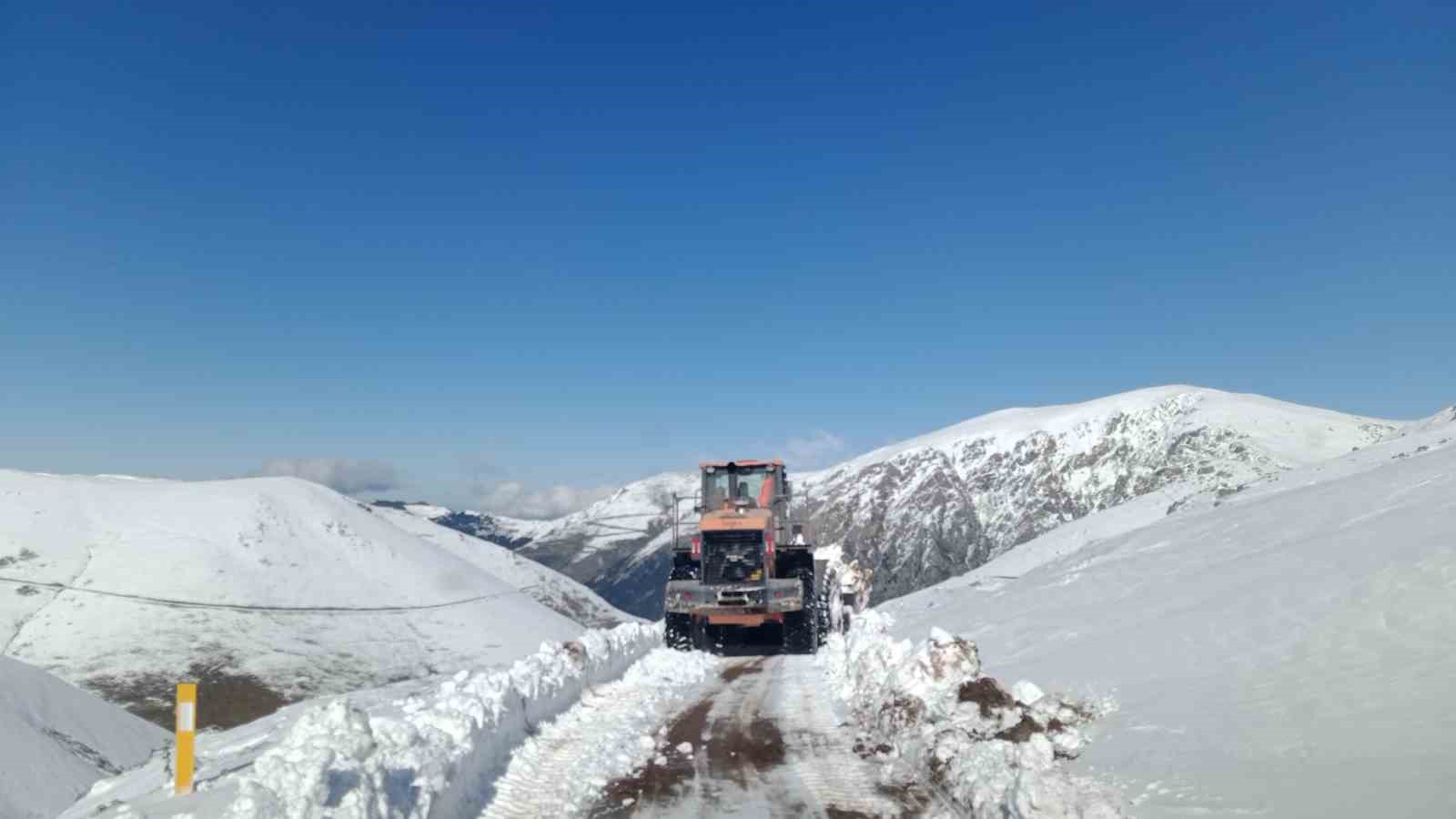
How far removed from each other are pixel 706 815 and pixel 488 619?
161 feet

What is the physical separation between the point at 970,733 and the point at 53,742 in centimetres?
1801

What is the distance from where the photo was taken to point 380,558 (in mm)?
58500

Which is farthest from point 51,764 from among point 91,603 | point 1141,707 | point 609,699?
point 91,603

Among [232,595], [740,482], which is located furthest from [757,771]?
[232,595]

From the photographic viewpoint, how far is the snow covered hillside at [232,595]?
4012 cm

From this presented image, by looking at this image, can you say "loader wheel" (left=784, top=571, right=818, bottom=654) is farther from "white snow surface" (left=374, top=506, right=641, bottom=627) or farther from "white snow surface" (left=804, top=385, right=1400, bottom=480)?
"white snow surface" (left=804, top=385, right=1400, bottom=480)

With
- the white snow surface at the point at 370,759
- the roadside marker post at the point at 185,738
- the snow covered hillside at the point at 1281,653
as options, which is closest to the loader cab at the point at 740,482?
the snow covered hillside at the point at 1281,653

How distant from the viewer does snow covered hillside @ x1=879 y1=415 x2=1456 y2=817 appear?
20.2 ft

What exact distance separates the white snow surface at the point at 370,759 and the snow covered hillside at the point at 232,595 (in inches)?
1075

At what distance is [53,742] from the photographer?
17.7 meters

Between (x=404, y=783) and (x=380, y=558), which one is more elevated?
(x=380, y=558)

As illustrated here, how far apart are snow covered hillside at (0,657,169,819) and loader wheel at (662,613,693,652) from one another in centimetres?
1100

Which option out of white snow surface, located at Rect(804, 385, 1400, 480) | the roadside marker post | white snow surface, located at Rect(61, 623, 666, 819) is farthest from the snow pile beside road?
white snow surface, located at Rect(804, 385, 1400, 480)

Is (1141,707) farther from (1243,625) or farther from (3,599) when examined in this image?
(3,599)
